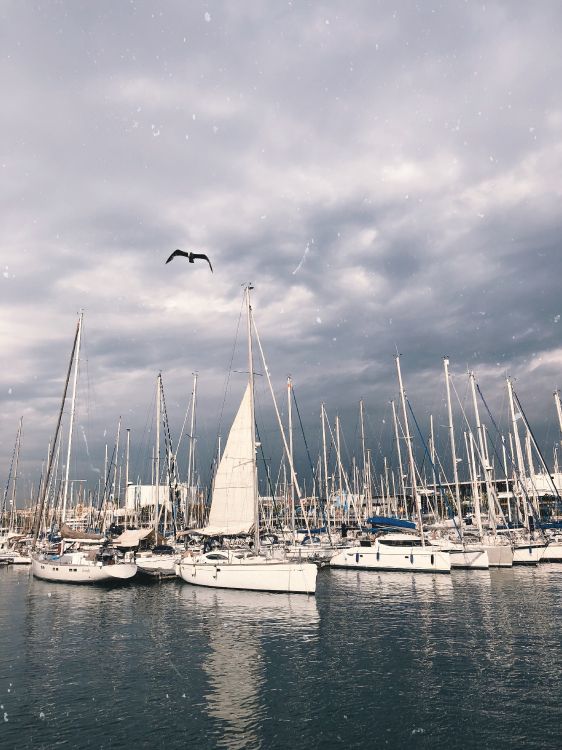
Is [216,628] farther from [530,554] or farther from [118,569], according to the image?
[530,554]

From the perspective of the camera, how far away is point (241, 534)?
133 ft

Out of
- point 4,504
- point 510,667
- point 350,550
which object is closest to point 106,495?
point 350,550

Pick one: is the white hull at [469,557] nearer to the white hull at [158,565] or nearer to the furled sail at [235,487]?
the furled sail at [235,487]

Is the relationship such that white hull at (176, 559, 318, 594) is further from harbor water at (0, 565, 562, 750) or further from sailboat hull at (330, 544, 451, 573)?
sailboat hull at (330, 544, 451, 573)

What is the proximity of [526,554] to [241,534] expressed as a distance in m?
27.9

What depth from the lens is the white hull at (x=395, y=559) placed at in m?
42.2

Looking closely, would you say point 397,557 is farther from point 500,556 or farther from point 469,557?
point 500,556

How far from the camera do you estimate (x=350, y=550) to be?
153 feet

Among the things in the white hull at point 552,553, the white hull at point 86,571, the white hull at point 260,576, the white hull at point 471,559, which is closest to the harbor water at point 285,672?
the white hull at point 260,576

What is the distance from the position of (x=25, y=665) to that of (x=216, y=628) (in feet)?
27.3

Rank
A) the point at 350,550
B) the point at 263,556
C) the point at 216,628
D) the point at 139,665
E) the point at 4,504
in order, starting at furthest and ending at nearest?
the point at 4,504 → the point at 350,550 → the point at 263,556 → the point at 216,628 → the point at 139,665

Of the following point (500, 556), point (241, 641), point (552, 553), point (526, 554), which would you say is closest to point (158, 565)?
point (241, 641)

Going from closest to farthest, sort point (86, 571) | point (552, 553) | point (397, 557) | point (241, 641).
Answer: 1. point (241, 641)
2. point (86, 571)
3. point (397, 557)
4. point (552, 553)

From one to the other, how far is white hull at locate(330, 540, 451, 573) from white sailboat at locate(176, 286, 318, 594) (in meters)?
11.4
